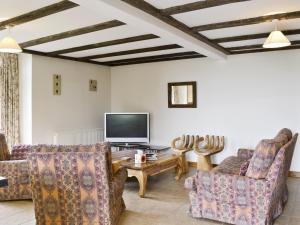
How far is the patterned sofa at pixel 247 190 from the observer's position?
9.84ft

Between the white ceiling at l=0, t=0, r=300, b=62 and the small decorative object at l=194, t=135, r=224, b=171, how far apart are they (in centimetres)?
188

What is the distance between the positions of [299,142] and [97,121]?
4.35 m

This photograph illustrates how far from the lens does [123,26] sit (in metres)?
3.95

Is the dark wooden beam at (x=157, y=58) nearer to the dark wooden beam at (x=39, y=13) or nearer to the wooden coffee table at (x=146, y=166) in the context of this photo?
the wooden coffee table at (x=146, y=166)

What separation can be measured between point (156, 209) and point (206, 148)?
2372 millimetres

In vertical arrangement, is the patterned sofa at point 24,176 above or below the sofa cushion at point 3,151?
below

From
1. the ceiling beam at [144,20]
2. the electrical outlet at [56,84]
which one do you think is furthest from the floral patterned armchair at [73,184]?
the electrical outlet at [56,84]

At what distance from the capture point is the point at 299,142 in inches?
209

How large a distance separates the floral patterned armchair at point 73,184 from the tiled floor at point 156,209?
418mm

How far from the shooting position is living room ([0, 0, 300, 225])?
9.98ft

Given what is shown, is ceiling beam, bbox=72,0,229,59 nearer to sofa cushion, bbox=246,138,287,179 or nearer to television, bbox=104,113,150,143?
sofa cushion, bbox=246,138,287,179

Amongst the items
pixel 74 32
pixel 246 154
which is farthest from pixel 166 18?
pixel 246 154

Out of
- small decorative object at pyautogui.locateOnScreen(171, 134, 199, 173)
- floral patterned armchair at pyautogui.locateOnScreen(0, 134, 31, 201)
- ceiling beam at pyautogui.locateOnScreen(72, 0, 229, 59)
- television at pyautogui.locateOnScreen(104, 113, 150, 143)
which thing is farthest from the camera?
television at pyautogui.locateOnScreen(104, 113, 150, 143)

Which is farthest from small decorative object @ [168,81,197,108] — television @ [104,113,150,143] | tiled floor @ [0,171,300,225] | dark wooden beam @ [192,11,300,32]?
dark wooden beam @ [192,11,300,32]
